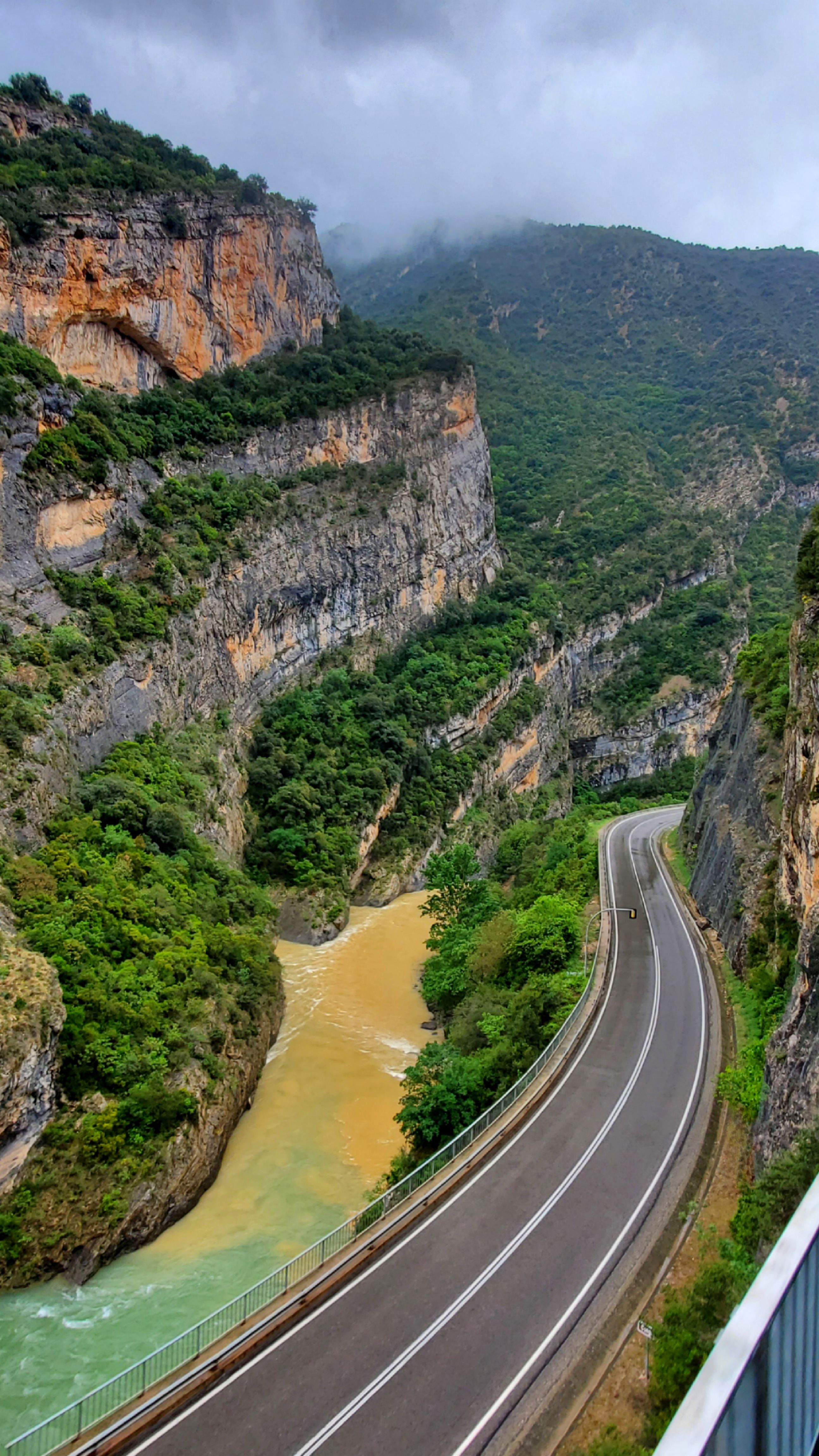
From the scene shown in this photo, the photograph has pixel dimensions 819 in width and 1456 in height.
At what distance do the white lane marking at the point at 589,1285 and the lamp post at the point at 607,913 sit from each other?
215 inches

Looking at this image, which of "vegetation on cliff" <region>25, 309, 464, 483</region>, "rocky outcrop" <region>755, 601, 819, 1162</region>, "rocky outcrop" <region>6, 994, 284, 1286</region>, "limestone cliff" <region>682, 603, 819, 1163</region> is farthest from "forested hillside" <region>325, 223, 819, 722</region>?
"rocky outcrop" <region>6, 994, 284, 1286</region>

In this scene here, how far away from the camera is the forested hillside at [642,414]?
235 feet

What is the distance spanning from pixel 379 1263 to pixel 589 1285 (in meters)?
3.45

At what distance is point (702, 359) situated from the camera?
106 m

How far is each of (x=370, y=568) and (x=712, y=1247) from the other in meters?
49.0

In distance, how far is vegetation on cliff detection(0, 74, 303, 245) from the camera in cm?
3847

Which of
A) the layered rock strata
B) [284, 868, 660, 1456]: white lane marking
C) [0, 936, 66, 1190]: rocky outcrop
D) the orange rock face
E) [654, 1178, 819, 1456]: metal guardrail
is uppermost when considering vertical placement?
the orange rock face

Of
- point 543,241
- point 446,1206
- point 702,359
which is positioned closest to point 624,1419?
point 446,1206

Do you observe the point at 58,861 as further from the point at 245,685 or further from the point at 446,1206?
the point at 245,685

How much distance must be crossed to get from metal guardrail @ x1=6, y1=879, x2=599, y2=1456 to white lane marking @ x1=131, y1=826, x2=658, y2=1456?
20.2 inches

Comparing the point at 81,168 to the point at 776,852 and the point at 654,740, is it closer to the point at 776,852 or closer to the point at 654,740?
the point at 776,852

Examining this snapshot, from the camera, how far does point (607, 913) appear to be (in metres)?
29.6

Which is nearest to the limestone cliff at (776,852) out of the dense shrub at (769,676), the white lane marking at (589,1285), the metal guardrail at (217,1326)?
the dense shrub at (769,676)

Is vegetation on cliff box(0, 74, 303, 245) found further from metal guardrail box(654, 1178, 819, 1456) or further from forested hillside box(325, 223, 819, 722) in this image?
metal guardrail box(654, 1178, 819, 1456)
